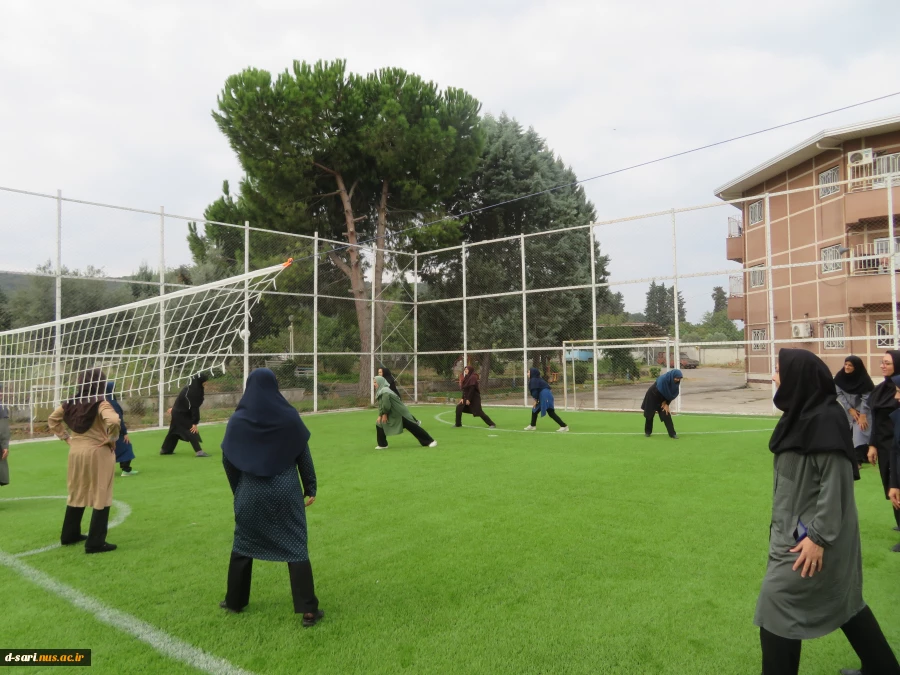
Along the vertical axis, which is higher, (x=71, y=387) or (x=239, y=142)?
(x=239, y=142)

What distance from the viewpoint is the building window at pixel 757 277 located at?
1714 cm

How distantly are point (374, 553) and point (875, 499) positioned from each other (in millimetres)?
6128

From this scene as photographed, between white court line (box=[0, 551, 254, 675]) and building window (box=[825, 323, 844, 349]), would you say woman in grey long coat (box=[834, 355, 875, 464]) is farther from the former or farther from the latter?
building window (box=[825, 323, 844, 349])

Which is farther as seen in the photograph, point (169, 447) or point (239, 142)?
point (239, 142)

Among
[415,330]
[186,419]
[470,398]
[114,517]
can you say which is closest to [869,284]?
[470,398]

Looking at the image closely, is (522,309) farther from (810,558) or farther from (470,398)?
(810,558)

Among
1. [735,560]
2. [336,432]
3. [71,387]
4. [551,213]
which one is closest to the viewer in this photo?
[735,560]

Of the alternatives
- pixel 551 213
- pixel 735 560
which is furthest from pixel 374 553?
pixel 551 213

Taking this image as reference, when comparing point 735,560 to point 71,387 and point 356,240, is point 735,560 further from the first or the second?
point 356,240

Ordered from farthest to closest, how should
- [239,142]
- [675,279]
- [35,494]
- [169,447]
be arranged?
[239,142] → [675,279] → [169,447] → [35,494]

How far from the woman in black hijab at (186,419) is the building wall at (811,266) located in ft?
50.1

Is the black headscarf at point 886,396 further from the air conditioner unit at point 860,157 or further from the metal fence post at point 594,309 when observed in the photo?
the air conditioner unit at point 860,157

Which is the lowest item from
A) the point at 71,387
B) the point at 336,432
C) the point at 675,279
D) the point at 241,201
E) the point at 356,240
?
the point at 336,432

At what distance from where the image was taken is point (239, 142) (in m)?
22.4
